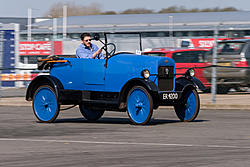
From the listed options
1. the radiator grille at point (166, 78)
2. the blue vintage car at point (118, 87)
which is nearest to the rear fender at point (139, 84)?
the blue vintage car at point (118, 87)

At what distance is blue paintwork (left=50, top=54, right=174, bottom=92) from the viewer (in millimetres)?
10836

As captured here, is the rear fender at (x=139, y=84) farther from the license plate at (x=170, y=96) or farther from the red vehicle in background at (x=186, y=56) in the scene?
the red vehicle in background at (x=186, y=56)

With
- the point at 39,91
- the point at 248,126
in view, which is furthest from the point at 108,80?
the point at 248,126

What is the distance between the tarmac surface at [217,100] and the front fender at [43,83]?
5.19 meters

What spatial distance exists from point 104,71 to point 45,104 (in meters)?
1.39

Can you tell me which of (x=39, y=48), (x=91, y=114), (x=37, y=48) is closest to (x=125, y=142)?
(x=91, y=114)

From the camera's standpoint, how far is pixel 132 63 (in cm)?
1088

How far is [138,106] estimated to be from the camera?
10.8 metres

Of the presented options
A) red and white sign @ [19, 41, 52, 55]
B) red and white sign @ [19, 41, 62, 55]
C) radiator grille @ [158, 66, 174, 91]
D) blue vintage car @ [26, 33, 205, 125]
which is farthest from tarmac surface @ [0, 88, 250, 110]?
radiator grille @ [158, 66, 174, 91]

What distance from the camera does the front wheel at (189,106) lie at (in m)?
11.5

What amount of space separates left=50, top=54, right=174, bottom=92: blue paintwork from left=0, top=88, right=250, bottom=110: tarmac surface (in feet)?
15.7

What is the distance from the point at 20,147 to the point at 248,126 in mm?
4409

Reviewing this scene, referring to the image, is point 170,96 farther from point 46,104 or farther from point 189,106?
point 46,104

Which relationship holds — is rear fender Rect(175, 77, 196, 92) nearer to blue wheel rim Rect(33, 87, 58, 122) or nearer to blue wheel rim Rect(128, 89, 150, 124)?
blue wheel rim Rect(128, 89, 150, 124)
